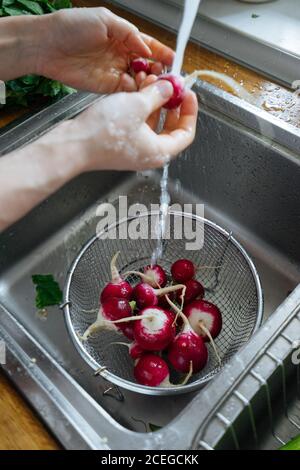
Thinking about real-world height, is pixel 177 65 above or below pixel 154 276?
above

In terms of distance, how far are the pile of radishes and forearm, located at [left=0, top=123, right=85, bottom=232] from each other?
260 mm

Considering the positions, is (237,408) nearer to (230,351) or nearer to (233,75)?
(230,351)

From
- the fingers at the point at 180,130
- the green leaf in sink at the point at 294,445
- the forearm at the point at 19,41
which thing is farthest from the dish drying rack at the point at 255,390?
the forearm at the point at 19,41

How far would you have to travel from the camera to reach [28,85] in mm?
974

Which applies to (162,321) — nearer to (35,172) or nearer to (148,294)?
(148,294)

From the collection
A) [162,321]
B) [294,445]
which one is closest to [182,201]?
[162,321]

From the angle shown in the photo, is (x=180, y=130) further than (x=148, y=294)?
No

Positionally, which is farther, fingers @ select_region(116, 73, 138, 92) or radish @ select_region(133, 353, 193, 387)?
fingers @ select_region(116, 73, 138, 92)

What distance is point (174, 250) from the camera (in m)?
1.02

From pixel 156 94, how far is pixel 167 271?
0.42 m

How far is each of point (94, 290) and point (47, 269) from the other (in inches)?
5.2

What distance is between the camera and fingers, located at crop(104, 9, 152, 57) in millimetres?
829

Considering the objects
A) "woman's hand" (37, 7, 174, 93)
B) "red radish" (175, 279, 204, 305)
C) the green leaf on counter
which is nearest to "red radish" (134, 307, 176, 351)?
"red radish" (175, 279, 204, 305)

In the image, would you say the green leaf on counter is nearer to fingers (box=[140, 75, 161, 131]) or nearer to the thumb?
fingers (box=[140, 75, 161, 131])
